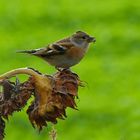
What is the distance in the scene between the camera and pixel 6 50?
15.5 metres

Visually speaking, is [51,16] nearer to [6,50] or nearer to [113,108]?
[6,50]

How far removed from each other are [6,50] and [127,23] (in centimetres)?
266

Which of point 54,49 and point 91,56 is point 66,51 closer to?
point 54,49

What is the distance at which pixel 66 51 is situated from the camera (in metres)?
4.77

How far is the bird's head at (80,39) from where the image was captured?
4759 mm

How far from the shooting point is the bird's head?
15.6 feet

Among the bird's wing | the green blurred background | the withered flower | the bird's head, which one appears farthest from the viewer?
the green blurred background

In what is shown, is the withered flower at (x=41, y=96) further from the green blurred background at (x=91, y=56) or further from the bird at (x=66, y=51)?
the green blurred background at (x=91, y=56)

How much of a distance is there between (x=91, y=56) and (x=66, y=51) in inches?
404

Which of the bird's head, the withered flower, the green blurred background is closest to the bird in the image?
the bird's head

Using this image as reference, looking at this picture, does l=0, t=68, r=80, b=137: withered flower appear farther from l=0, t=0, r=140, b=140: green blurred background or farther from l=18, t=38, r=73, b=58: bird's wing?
l=0, t=0, r=140, b=140: green blurred background

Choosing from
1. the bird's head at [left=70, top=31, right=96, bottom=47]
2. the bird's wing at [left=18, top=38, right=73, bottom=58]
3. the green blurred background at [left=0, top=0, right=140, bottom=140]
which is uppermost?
the green blurred background at [left=0, top=0, right=140, bottom=140]

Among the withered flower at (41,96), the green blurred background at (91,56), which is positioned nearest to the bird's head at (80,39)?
the withered flower at (41,96)

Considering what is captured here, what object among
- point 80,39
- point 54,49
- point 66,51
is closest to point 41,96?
point 54,49
